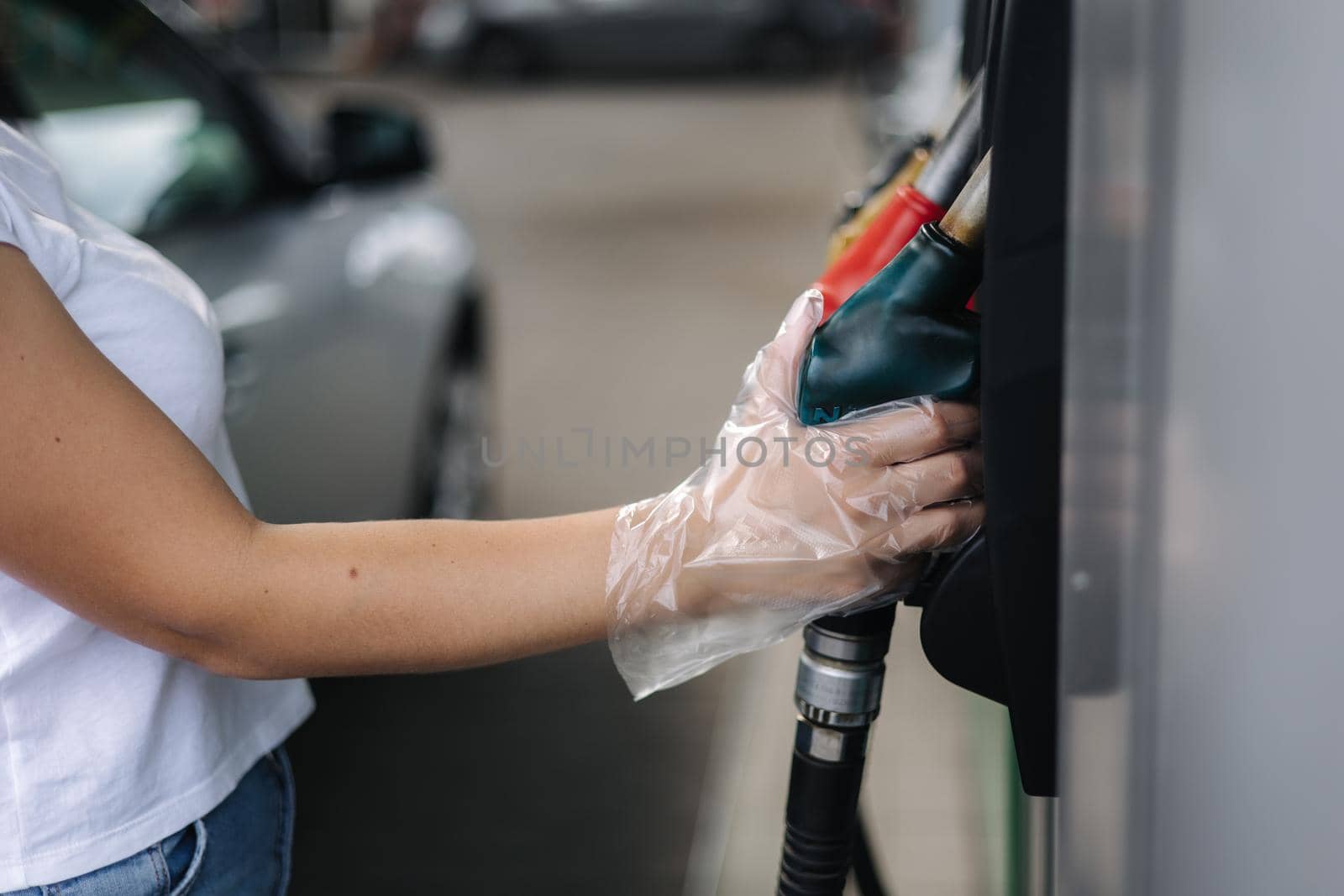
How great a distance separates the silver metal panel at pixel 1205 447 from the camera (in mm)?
598

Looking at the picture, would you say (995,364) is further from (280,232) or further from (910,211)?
(280,232)

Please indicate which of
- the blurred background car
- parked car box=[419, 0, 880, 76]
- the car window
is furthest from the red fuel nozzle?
parked car box=[419, 0, 880, 76]

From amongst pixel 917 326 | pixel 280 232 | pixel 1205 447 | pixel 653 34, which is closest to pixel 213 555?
pixel 917 326

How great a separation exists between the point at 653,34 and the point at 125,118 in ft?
42.7

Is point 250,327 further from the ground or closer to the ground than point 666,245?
further from the ground

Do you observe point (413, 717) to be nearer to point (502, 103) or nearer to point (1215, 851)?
point (1215, 851)

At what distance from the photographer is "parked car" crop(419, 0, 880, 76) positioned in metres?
14.9

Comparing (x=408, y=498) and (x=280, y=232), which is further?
(x=408, y=498)

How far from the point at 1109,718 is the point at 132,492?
0.58m

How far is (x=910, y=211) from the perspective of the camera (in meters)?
1.00

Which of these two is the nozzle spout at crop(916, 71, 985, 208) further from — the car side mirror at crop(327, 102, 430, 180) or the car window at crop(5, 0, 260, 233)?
the car side mirror at crop(327, 102, 430, 180)

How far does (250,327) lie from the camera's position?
2299 mm

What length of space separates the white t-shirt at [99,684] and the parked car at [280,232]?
1084mm

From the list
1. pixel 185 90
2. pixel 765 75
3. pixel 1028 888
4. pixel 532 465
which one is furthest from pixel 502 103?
pixel 1028 888
